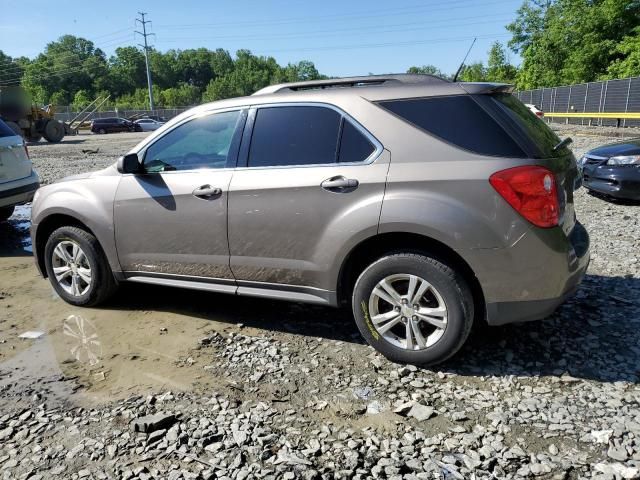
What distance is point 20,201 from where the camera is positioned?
7.50m

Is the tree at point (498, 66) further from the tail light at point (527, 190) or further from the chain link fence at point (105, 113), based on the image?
the tail light at point (527, 190)

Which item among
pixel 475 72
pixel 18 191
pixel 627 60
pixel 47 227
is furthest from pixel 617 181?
pixel 475 72

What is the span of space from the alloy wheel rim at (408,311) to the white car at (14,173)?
6.14 m

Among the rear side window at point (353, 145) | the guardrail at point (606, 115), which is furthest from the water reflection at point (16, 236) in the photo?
the guardrail at point (606, 115)

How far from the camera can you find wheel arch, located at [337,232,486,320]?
3305 mm

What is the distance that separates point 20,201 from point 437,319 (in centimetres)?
669

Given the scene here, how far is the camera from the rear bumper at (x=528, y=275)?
310cm

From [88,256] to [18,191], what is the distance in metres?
3.71

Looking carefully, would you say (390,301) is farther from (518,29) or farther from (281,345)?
(518,29)

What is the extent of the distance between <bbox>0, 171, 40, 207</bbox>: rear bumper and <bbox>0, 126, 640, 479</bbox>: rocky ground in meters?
3.20

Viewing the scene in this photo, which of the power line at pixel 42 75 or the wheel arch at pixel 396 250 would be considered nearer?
the wheel arch at pixel 396 250

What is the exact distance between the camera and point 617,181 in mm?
7852

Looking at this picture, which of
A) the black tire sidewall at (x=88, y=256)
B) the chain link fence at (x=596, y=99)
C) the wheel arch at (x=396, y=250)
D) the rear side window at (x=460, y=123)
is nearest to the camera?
the rear side window at (x=460, y=123)

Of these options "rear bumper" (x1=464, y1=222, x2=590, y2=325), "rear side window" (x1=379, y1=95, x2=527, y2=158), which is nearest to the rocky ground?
"rear bumper" (x1=464, y1=222, x2=590, y2=325)
